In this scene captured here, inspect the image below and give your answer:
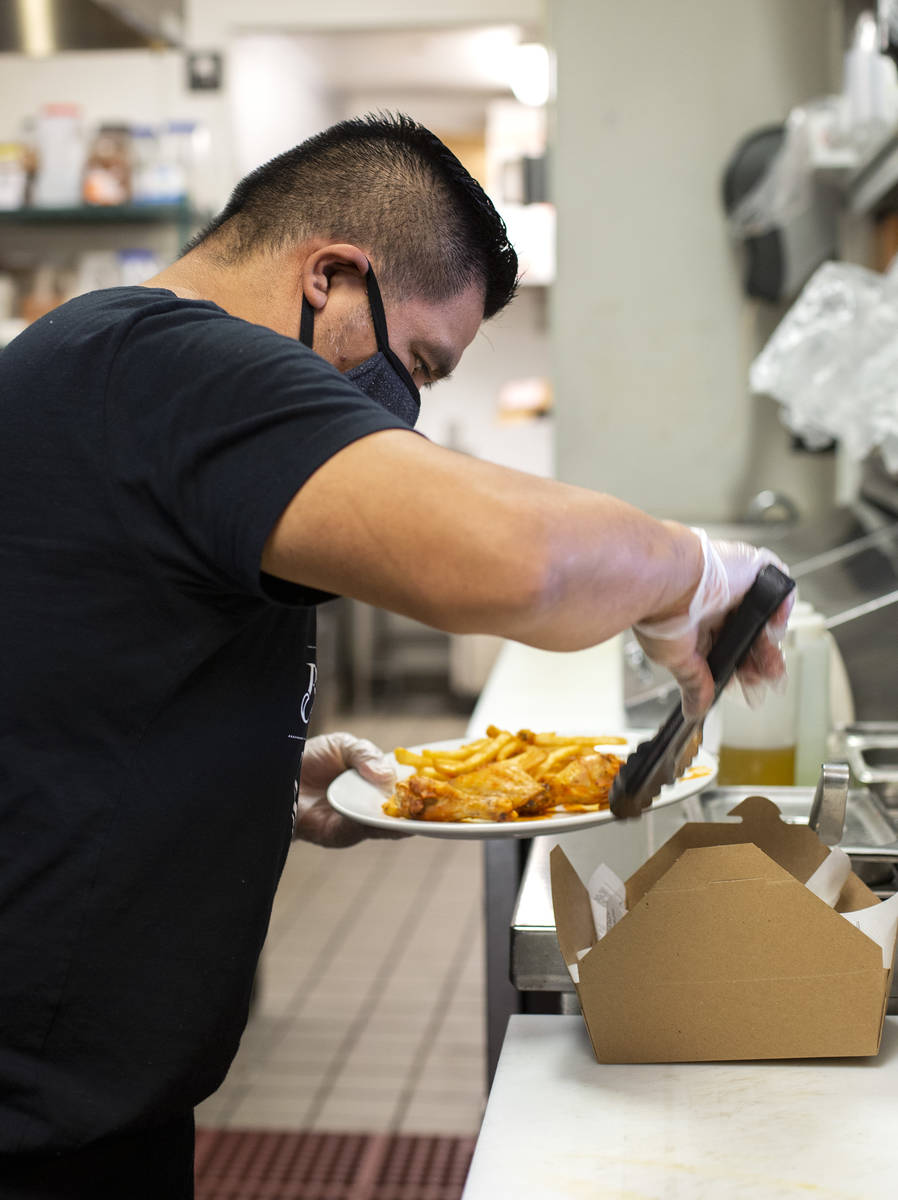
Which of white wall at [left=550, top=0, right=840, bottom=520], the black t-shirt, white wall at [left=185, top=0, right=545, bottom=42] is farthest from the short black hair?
white wall at [left=185, top=0, right=545, bottom=42]

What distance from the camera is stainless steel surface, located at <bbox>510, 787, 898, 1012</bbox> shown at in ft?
3.63

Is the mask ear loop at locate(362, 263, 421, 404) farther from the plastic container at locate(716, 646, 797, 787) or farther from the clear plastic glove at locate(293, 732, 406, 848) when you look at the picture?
the plastic container at locate(716, 646, 797, 787)

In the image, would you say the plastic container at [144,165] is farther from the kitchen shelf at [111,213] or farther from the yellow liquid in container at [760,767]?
the yellow liquid in container at [760,767]

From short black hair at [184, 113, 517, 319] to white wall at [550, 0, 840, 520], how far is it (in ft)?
7.99

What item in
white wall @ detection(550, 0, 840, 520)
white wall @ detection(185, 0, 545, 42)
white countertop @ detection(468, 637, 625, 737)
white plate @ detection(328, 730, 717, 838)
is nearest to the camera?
white plate @ detection(328, 730, 717, 838)

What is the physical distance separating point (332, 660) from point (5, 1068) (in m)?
5.97

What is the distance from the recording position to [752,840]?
1125 mm

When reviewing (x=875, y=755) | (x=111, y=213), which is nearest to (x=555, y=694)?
(x=875, y=755)

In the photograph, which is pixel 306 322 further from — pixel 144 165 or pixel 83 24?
pixel 144 165

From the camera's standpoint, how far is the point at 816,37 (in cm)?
338

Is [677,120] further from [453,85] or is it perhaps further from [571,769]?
[453,85]

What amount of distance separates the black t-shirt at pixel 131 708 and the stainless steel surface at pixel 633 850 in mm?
248

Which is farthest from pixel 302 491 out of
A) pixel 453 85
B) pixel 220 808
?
pixel 453 85

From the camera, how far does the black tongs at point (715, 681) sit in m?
0.95
